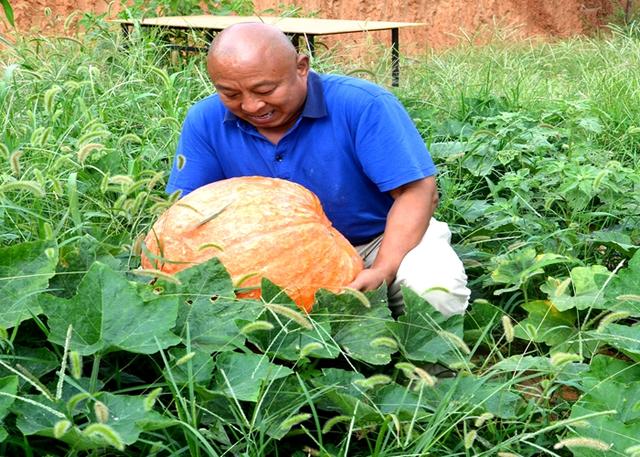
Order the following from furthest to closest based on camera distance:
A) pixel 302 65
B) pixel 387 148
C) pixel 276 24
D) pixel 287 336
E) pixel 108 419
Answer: pixel 276 24 < pixel 302 65 < pixel 387 148 < pixel 287 336 < pixel 108 419

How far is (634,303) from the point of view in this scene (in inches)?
111

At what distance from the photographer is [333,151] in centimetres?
324

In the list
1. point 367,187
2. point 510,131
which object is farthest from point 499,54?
point 367,187

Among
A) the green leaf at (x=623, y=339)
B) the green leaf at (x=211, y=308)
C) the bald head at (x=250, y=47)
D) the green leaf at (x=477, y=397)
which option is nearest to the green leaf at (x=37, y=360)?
the green leaf at (x=211, y=308)

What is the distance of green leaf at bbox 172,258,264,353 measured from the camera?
2525 mm

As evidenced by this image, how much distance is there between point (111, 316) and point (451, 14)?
13163 millimetres

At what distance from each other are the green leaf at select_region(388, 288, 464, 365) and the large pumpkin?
1.02ft

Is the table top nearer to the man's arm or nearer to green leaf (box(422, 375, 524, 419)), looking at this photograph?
the man's arm

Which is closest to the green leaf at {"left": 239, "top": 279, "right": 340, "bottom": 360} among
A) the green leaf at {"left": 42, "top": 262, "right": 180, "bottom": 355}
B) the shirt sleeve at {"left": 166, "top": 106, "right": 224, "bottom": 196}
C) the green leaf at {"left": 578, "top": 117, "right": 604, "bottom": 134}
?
the green leaf at {"left": 42, "top": 262, "right": 180, "bottom": 355}

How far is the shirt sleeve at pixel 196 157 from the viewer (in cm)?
340

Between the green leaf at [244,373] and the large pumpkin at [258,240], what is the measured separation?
499 millimetres

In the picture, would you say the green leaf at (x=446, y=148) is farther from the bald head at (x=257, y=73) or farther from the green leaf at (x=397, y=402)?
the green leaf at (x=397, y=402)

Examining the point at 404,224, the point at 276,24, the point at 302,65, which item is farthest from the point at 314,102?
the point at 276,24

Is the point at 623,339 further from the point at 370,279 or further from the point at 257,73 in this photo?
the point at 257,73
